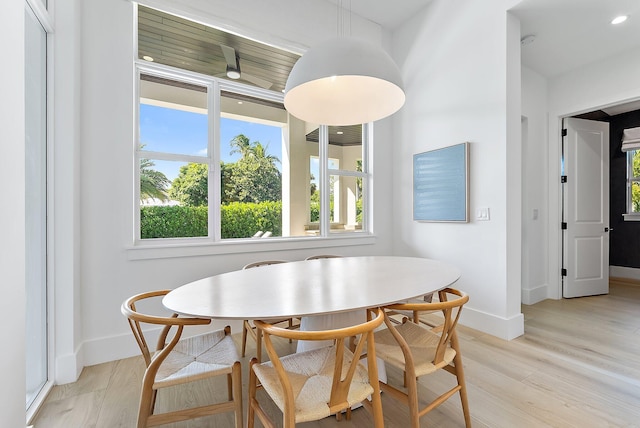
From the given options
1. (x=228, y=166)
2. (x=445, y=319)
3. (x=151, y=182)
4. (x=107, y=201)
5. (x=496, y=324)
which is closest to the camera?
(x=445, y=319)

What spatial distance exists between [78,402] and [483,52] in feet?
13.9

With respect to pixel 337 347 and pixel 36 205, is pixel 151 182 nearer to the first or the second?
pixel 36 205

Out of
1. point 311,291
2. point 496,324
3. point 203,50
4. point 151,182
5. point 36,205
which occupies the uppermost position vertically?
point 203,50

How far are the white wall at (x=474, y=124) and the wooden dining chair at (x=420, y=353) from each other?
1452 mm

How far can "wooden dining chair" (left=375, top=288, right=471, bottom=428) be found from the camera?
1277mm

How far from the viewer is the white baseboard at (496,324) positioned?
8.60 feet

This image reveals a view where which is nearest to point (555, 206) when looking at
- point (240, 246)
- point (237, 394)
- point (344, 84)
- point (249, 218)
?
point (344, 84)

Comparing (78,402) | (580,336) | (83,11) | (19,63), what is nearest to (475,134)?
(580,336)

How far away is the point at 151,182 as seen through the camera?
2.55 m

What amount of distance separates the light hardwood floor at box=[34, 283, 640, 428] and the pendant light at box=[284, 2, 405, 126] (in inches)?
73.5

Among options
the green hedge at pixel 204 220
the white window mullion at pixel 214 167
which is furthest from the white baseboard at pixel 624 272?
the white window mullion at pixel 214 167

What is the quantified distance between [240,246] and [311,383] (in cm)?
186

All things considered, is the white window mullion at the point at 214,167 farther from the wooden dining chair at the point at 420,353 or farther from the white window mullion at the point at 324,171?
the wooden dining chair at the point at 420,353

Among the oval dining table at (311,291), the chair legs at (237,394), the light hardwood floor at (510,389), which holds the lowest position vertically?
the light hardwood floor at (510,389)
